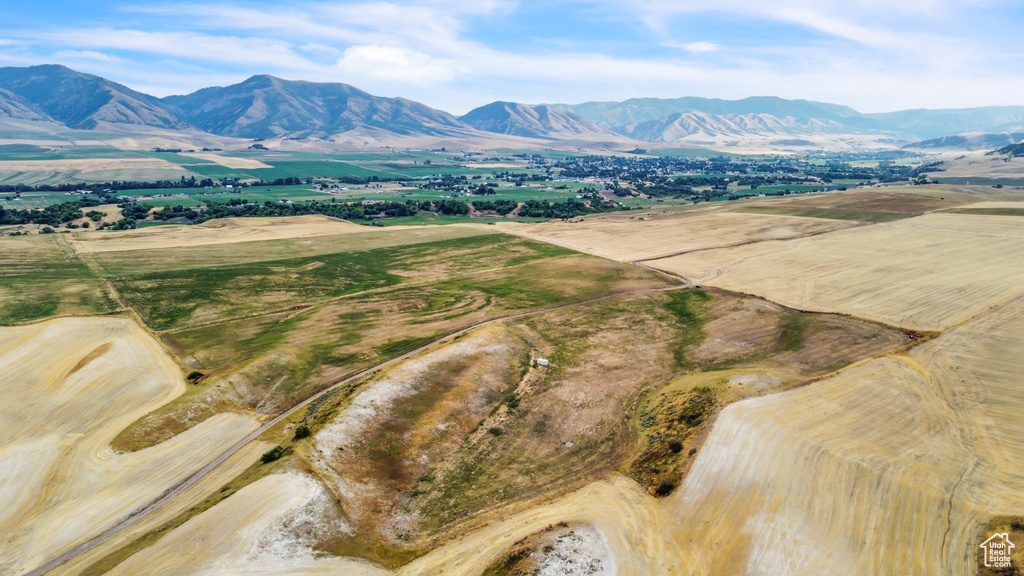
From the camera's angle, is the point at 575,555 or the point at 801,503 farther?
the point at 801,503

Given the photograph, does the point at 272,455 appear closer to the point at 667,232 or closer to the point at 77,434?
the point at 77,434

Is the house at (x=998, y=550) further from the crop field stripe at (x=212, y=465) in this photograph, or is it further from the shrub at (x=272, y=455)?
the crop field stripe at (x=212, y=465)

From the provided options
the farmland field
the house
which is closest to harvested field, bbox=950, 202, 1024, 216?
the farmland field

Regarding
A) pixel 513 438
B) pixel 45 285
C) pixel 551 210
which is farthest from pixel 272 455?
pixel 551 210

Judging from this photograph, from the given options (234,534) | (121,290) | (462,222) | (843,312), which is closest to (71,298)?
(121,290)

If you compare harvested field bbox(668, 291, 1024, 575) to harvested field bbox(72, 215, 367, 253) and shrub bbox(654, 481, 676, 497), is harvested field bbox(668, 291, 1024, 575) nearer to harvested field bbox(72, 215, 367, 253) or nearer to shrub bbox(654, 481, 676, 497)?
shrub bbox(654, 481, 676, 497)

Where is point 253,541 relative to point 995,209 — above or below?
below
